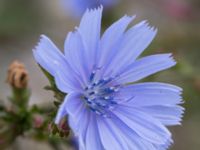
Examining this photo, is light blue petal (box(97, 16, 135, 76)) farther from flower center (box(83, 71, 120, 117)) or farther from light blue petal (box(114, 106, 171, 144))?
light blue petal (box(114, 106, 171, 144))

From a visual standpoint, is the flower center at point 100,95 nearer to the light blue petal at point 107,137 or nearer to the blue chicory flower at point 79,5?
the light blue petal at point 107,137

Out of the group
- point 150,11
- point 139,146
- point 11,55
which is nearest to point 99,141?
point 139,146

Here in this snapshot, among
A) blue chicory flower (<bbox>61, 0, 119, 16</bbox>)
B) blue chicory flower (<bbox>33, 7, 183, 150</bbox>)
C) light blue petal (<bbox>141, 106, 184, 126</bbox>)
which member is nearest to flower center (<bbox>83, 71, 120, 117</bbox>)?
blue chicory flower (<bbox>33, 7, 183, 150</bbox>)

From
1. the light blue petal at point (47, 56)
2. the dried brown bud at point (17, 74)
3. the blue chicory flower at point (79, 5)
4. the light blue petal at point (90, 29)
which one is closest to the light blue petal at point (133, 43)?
the light blue petal at point (90, 29)

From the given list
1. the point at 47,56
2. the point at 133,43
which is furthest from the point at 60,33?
the point at 47,56

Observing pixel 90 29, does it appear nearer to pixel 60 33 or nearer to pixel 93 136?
pixel 93 136

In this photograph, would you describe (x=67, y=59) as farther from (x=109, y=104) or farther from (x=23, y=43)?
(x=23, y=43)

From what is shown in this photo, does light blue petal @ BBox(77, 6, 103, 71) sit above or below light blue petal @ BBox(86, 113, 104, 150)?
above
